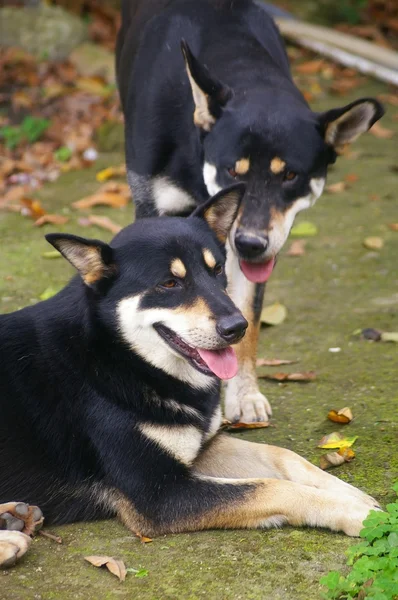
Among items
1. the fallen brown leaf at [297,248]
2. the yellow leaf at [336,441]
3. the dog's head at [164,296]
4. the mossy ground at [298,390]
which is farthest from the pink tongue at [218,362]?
the fallen brown leaf at [297,248]

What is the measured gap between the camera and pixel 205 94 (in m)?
4.32

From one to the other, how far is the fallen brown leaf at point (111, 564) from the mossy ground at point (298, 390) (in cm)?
2

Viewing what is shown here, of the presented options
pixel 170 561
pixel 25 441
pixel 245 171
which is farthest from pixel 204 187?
pixel 170 561

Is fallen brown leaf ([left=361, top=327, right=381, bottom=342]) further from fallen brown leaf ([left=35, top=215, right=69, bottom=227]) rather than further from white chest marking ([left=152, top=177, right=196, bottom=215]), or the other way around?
fallen brown leaf ([left=35, top=215, right=69, bottom=227])

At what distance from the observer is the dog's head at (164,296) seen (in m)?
3.19

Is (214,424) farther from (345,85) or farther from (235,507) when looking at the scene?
(345,85)

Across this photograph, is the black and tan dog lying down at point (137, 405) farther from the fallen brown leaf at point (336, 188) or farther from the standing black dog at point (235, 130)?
the fallen brown leaf at point (336, 188)

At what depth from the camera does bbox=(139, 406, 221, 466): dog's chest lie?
3240 millimetres

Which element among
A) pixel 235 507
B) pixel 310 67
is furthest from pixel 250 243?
pixel 310 67

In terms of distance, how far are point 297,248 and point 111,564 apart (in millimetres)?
3586

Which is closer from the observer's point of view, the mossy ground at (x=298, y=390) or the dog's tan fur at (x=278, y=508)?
the mossy ground at (x=298, y=390)

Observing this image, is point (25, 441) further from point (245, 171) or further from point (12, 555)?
point (245, 171)

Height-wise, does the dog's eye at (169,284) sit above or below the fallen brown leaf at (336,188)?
above

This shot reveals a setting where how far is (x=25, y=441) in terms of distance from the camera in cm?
328
